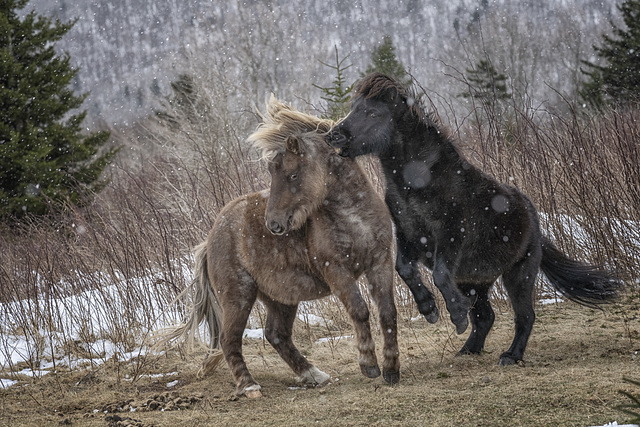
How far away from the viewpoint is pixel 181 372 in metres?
5.22

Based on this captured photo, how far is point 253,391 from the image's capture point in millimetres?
4148

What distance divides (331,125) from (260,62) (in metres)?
26.8

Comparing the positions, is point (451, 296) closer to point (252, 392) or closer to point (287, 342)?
point (287, 342)

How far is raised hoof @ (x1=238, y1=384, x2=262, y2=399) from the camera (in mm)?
4114

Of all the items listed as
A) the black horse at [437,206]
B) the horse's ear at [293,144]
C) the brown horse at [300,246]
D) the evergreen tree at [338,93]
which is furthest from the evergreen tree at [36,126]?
the black horse at [437,206]

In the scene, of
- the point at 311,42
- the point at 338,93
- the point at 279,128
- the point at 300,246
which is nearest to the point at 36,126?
the point at 338,93

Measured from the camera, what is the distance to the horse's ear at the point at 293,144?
13.3 ft

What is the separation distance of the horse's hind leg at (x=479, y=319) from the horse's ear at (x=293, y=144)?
1.78 metres

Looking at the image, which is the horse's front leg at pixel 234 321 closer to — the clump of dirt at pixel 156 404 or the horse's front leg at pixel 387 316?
the clump of dirt at pixel 156 404

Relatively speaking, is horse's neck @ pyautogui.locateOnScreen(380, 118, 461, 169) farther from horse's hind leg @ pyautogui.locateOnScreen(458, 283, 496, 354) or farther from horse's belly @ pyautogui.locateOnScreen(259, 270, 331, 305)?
horse's hind leg @ pyautogui.locateOnScreen(458, 283, 496, 354)

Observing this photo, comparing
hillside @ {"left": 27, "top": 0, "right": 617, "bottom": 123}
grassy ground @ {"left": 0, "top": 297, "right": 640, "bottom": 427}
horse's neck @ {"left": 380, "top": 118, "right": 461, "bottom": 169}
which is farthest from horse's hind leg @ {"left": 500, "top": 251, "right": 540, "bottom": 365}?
hillside @ {"left": 27, "top": 0, "right": 617, "bottom": 123}

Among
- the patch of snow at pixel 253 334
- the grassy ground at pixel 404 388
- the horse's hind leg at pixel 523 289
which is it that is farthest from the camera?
the patch of snow at pixel 253 334

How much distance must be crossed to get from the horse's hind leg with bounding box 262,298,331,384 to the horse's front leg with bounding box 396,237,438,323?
99cm

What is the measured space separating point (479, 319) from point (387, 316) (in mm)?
1099
